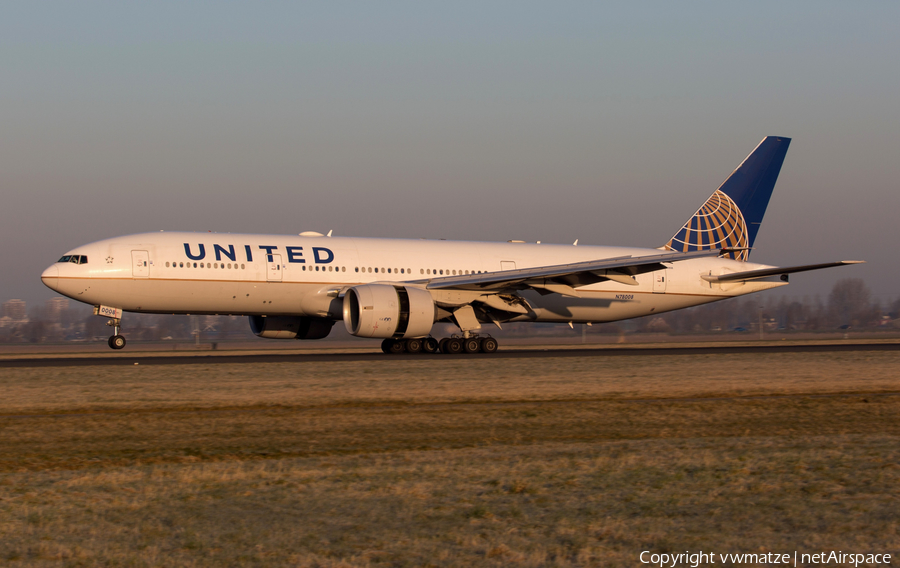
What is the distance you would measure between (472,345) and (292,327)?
675 centimetres

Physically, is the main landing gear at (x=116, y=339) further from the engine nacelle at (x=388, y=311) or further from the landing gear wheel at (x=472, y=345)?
the landing gear wheel at (x=472, y=345)

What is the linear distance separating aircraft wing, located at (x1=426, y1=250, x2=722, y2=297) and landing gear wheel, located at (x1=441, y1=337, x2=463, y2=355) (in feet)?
6.00

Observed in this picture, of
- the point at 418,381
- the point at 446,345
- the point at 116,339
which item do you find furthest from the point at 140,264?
the point at 418,381

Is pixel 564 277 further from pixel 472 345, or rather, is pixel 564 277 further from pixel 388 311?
pixel 388 311

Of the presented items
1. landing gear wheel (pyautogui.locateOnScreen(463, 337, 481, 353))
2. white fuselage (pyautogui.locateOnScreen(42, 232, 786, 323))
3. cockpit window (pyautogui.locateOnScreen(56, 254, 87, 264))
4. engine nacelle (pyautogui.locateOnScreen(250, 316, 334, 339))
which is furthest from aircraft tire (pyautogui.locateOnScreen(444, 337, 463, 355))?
cockpit window (pyautogui.locateOnScreen(56, 254, 87, 264))

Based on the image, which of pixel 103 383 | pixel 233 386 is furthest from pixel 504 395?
pixel 103 383

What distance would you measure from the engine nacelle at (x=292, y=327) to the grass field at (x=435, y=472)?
12.3 m

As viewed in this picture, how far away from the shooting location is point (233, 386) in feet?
55.6

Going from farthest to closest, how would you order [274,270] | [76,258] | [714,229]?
[714,229] → [274,270] → [76,258]

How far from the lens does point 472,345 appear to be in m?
28.4

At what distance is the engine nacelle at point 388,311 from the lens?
2536cm

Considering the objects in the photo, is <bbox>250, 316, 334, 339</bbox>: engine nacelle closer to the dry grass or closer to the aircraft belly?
the aircraft belly

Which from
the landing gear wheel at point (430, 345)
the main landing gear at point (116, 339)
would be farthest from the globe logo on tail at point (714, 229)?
the main landing gear at point (116, 339)

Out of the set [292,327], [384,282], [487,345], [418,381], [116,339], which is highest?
[384,282]
